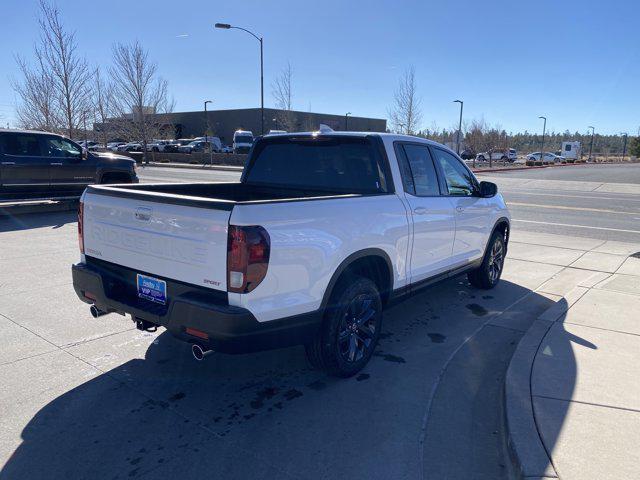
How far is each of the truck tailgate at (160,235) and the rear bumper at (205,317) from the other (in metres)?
0.11

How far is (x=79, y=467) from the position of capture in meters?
2.86

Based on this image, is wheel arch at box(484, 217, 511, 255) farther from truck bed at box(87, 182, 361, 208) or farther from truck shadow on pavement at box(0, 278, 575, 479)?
truck bed at box(87, 182, 361, 208)

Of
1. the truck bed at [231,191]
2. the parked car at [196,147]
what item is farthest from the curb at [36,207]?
the parked car at [196,147]

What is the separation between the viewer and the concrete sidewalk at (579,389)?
290 centimetres

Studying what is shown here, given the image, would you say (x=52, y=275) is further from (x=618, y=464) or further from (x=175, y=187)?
(x=618, y=464)

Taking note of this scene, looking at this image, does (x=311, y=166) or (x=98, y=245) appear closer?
(x=98, y=245)

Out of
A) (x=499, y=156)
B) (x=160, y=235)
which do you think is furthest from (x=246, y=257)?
(x=499, y=156)

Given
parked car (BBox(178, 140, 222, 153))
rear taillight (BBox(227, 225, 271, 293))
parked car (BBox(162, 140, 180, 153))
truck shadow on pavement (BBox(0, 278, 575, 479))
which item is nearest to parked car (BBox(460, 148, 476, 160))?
parked car (BBox(178, 140, 222, 153))

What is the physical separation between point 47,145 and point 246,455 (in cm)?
1147

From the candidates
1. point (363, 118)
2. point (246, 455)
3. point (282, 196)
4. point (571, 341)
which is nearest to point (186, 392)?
point (246, 455)

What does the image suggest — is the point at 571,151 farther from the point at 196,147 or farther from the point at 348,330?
the point at 348,330

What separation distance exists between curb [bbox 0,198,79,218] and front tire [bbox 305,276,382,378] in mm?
10920

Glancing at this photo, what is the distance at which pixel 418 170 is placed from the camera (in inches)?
195

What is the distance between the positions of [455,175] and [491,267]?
1.60 m
